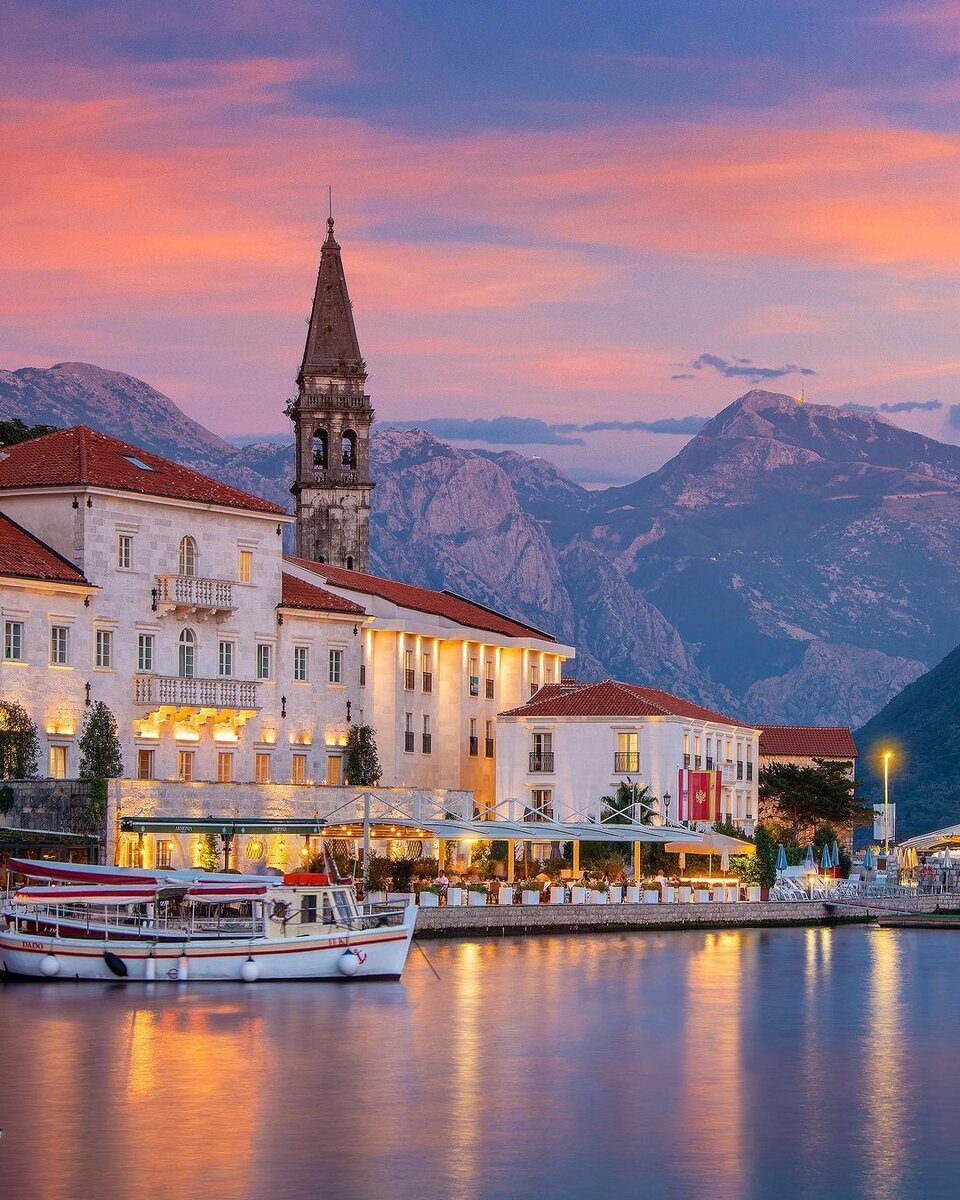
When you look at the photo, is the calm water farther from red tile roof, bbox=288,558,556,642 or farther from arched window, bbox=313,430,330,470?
arched window, bbox=313,430,330,470

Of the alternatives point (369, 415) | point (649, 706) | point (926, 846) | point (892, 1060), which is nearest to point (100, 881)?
point (892, 1060)

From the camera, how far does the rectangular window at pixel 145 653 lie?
3575 inches

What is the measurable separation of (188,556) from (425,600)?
87.0 feet

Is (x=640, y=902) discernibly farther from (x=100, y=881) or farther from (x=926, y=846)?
(x=926, y=846)

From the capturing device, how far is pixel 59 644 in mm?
87375

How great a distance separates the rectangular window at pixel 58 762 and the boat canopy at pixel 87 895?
19458 millimetres

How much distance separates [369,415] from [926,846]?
42.9 meters

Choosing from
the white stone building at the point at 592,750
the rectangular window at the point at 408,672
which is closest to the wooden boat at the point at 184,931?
the rectangular window at the point at 408,672

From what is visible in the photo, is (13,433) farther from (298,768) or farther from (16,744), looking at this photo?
(16,744)

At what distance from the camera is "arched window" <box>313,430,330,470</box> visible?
141125mm

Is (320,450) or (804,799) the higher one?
(320,450)

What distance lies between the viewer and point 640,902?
3693 inches

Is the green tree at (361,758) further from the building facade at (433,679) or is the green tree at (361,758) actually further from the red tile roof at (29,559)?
the red tile roof at (29,559)

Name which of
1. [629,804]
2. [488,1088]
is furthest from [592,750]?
[488,1088]
